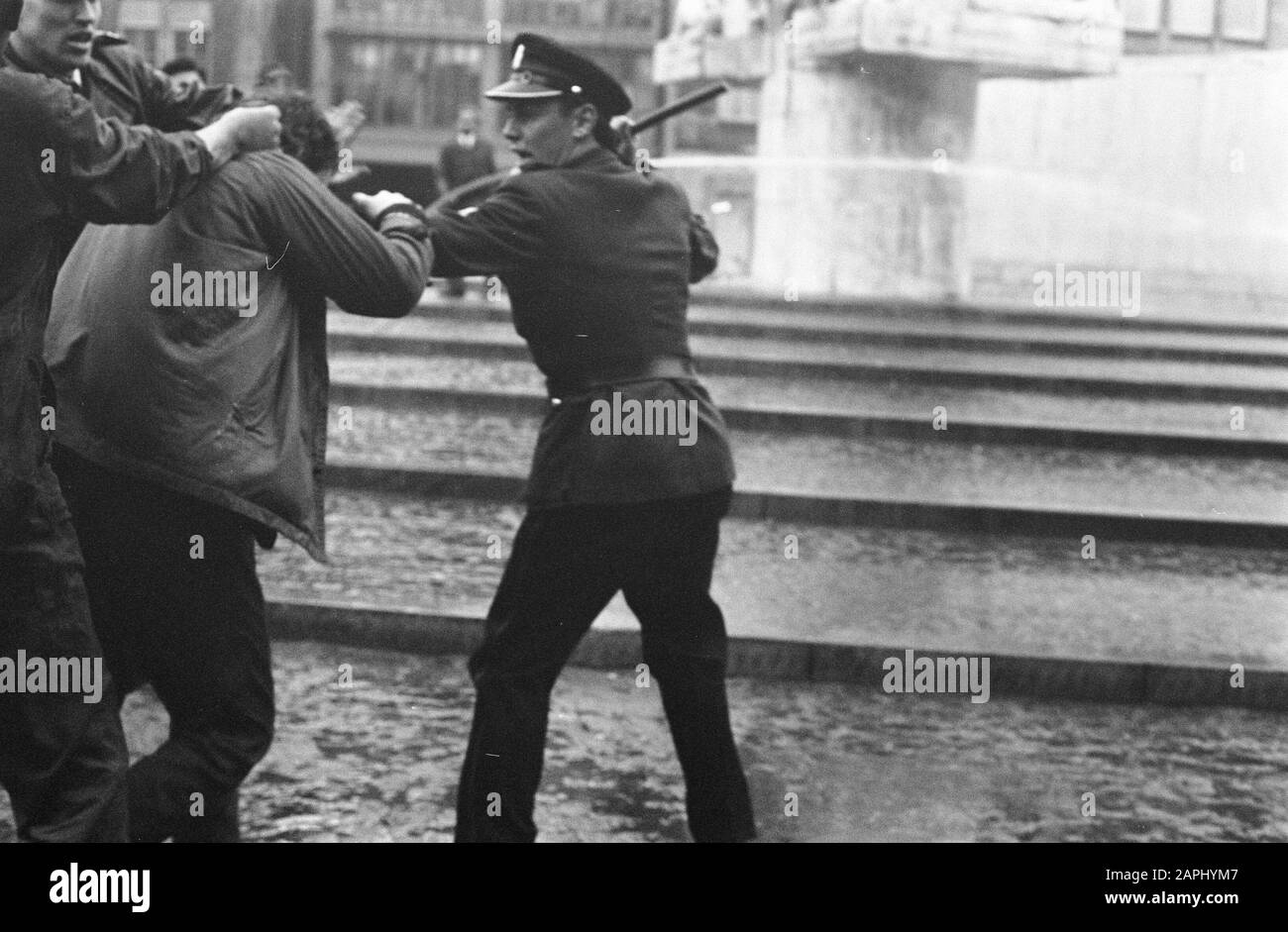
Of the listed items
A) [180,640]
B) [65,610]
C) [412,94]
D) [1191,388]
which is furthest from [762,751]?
[412,94]

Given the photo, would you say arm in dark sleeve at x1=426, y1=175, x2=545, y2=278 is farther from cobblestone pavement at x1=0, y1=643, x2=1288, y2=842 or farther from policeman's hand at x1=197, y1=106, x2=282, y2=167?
cobblestone pavement at x1=0, y1=643, x2=1288, y2=842

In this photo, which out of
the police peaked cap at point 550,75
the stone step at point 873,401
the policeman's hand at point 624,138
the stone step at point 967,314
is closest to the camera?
the police peaked cap at point 550,75

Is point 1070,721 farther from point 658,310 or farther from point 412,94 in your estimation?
point 412,94

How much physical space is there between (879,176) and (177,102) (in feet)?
51.9

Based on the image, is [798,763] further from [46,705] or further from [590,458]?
[46,705]

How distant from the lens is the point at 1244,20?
31.6 m

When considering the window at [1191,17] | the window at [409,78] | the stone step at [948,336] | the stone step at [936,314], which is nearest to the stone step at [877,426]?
the stone step at [948,336]

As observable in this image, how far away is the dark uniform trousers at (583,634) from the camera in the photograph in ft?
13.3

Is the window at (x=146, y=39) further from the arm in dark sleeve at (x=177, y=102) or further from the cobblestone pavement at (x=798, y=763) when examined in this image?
the arm in dark sleeve at (x=177, y=102)

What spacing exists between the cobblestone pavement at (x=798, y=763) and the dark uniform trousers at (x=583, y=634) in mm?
510

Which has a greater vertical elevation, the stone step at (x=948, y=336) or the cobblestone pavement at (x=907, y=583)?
the stone step at (x=948, y=336)

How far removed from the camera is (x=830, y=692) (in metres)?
6.11

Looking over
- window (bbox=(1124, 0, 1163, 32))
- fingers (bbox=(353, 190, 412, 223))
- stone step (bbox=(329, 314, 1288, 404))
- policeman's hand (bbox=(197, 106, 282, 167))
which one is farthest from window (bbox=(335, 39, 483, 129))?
policeman's hand (bbox=(197, 106, 282, 167))

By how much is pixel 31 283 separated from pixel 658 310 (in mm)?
1415
